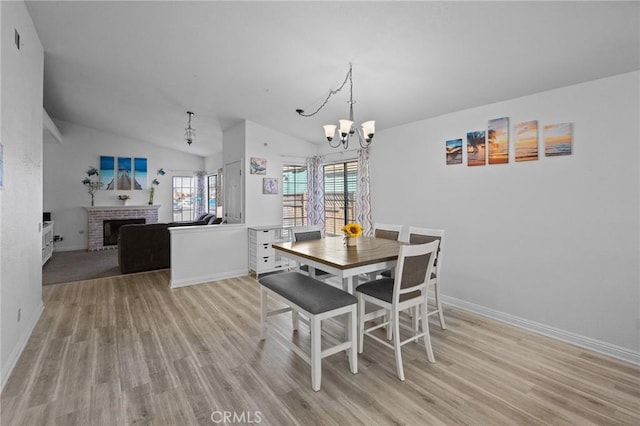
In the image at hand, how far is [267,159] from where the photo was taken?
17.6 feet

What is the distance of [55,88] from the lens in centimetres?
470

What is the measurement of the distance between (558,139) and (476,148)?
759mm

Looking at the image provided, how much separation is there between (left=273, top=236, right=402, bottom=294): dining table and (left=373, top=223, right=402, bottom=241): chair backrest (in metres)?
0.44

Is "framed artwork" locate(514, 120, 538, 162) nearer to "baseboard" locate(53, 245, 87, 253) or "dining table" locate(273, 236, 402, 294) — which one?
"dining table" locate(273, 236, 402, 294)

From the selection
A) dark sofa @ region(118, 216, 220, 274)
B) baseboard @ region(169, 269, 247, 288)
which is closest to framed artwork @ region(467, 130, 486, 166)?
baseboard @ region(169, 269, 247, 288)

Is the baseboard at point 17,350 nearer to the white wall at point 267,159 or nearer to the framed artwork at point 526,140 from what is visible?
the white wall at point 267,159

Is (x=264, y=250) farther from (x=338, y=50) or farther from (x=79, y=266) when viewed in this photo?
(x=79, y=266)

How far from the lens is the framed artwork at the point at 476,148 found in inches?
132

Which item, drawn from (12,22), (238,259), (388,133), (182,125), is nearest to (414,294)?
(388,133)

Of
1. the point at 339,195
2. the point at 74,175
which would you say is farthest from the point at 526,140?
the point at 74,175

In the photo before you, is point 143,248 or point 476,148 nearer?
point 476,148

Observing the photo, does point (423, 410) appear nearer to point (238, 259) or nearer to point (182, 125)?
point (238, 259)

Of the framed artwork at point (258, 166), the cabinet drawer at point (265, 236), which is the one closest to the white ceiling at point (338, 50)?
the framed artwork at point (258, 166)

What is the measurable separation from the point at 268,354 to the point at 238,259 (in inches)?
109
